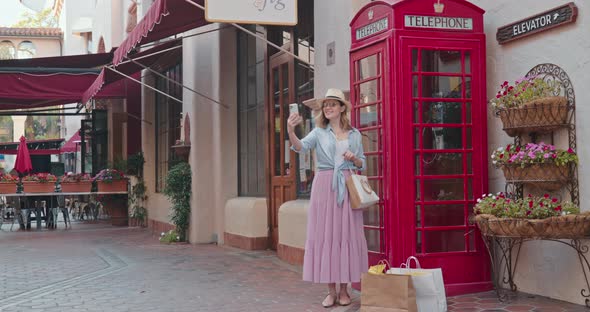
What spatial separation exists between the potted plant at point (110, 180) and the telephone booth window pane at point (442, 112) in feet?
45.1

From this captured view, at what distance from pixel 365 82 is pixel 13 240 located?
11.0 m

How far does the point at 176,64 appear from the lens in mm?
15680

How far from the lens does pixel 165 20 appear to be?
9.98m

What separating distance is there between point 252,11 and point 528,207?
12.8ft

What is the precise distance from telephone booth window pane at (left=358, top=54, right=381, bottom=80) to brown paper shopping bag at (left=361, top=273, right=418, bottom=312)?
2099mm

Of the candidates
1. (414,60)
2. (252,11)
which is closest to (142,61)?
(252,11)

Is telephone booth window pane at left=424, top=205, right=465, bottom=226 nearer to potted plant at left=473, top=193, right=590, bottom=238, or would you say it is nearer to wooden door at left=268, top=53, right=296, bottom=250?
potted plant at left=473, top=193, right=590, bottom=238

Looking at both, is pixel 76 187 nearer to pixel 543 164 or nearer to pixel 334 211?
pixel 334 211

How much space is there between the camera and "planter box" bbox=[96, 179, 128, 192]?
61.7 feet

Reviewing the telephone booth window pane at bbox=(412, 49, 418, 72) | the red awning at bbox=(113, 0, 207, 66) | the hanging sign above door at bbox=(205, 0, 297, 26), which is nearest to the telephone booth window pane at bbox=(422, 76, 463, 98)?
the telephone booth window pane at bbox=(412, 49, 418, 72)

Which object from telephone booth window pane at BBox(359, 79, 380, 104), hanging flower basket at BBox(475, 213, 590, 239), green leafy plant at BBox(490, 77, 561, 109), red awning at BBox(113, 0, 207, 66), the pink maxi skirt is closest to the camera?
hanging flower basket at BBox(475, 213, 590, 239)

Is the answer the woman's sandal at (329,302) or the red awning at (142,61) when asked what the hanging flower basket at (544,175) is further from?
the red awning at (142,61)

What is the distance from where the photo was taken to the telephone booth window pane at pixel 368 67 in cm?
664

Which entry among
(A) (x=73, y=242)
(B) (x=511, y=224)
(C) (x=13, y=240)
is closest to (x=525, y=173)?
(B) (x=511, y=224)
